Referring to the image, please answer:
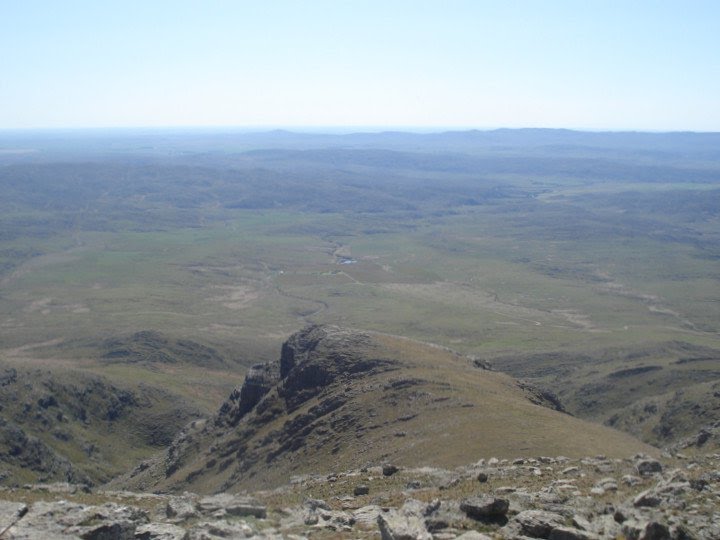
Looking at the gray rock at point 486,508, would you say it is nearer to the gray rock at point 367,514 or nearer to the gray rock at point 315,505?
the gray rock at point 367,514

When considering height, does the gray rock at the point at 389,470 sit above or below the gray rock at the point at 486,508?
below

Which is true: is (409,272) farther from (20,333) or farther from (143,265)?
(20,333)

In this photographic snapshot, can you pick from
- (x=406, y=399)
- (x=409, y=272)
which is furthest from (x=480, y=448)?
(x=409, y=272)

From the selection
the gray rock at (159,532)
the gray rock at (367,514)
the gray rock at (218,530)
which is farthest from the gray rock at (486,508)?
the gray rock at (159,532)

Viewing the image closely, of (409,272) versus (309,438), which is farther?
(409,272)

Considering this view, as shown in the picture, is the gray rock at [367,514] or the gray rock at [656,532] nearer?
the gray rock at [656,532]

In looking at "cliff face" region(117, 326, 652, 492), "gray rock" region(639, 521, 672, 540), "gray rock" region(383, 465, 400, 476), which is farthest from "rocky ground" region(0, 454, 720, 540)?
"cliff face" region(117, 326, 652, 492)

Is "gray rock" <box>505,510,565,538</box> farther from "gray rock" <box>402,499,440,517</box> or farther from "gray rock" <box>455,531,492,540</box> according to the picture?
"gray rock" <box>402,499,440,517</box>
